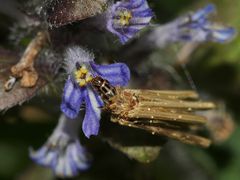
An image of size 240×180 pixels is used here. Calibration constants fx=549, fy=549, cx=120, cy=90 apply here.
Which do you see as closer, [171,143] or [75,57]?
[75,57]

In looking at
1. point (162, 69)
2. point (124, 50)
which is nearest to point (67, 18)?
point (124, 50)

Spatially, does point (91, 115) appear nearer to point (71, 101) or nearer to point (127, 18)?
point (71, 101)

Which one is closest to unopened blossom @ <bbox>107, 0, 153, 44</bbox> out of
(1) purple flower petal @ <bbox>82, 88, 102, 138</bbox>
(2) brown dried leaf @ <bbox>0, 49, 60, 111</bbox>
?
(1) purple flower petal @ <bbox>82, 88, 102, 138</bbox>

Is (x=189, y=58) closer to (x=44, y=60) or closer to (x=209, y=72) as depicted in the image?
(x=209, y=72)

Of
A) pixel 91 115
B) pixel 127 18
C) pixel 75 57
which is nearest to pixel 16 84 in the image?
pixel 75 57

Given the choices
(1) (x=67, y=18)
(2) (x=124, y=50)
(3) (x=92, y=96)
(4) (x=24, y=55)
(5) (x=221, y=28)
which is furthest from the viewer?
(5) (x=221, y=28)

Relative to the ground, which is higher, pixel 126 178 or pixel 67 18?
pixel 67 18

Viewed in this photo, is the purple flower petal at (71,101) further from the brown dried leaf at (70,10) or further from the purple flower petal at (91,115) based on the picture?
the brown dried leaf at (70,10)
